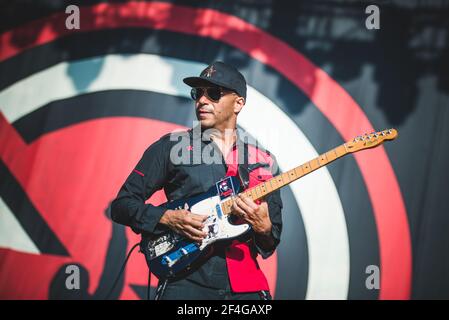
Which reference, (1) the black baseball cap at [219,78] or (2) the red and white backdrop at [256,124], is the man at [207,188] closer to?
(1) the black baseball cap at [219,78]

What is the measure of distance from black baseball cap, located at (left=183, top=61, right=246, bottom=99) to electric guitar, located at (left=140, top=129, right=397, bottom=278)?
520 mm

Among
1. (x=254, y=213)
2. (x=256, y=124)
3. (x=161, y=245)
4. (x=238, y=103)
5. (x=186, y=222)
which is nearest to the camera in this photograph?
(x=254, y=213)

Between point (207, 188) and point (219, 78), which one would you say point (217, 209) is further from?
point (219, 78)

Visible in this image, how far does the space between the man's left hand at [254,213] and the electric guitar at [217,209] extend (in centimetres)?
8

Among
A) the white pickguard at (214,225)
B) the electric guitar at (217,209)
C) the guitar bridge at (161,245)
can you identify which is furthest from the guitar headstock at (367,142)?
the guitar bridge at (161,245)

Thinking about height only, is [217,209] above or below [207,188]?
below

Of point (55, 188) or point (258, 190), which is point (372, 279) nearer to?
point (258, 190)

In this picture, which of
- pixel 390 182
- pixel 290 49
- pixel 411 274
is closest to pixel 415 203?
pixel 390 182

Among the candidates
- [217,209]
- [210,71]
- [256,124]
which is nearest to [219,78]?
[210,71]

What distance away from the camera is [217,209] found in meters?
2.84

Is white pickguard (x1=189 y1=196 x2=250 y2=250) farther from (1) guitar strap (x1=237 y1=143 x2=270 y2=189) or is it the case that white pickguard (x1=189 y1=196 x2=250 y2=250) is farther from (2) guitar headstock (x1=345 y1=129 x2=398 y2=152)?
(2) guitar headstock (x1=345 y1=129 x2=398 y2=152)

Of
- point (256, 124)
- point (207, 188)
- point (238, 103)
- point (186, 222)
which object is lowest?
point (186, 222)

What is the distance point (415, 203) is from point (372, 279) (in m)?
0.70

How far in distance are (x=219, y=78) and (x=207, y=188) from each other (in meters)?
0.60
